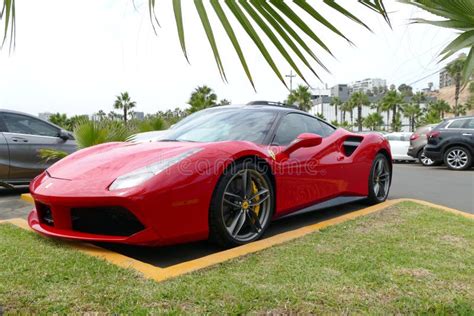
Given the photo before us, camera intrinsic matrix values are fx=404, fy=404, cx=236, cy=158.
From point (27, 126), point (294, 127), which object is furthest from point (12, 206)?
point (294, 127)

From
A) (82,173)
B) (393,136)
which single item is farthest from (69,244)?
(393,136)

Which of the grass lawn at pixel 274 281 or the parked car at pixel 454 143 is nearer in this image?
the grass lawn at pixel 274 281

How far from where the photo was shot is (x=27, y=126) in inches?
236

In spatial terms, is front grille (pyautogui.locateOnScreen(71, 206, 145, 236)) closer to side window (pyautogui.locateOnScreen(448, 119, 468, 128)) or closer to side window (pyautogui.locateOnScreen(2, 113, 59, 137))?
side window (pyautogui.locateOnScreen(2, 113, 59, 137))

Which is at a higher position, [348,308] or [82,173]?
[82,173]

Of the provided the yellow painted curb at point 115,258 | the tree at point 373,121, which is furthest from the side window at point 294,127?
the tree at point 373,121

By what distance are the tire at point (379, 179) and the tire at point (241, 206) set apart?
6.29 feet

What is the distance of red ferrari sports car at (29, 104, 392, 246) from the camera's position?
8.68 ft

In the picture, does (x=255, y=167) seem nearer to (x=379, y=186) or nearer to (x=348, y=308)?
(x=348, y=308)

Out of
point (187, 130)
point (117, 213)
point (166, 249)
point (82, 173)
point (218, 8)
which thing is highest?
point (218, 8)

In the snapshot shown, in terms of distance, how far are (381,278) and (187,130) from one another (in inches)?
86.2

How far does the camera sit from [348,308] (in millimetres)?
1985

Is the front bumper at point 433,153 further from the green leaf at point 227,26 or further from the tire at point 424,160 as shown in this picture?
the green leaf at point 227,26

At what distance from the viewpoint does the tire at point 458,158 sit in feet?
33.0
